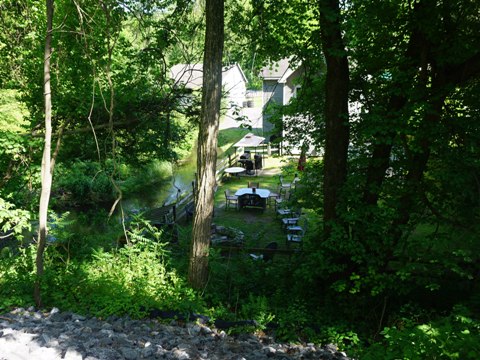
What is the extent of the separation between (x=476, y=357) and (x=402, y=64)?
4816 millimetres

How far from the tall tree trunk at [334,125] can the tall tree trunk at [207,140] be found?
182 centimetres

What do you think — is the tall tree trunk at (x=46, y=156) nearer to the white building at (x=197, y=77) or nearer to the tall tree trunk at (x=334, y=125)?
the white building at (x=197, y=77)

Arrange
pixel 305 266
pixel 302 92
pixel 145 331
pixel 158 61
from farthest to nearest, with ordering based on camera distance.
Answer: pixel 158 61
pixel 302 92
pixel 305 266
pixel 145 331

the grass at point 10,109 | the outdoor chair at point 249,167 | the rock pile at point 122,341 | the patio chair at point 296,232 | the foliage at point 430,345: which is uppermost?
the grass at point 10,109

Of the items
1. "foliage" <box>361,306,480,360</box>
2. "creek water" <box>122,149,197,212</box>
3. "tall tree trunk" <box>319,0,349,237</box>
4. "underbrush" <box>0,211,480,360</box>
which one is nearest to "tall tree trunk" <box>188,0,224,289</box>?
"underbrush" <box>0,211,480,360</box>

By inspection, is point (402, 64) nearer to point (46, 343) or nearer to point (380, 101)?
point (380, 101)

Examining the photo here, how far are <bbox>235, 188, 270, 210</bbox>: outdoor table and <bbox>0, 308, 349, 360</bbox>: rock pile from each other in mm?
10218

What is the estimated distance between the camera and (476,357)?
307 cm

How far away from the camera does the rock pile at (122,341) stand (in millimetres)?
3857

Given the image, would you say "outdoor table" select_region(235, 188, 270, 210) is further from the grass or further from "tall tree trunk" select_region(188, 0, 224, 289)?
"tall tree trunk" select_region(188, 0, 224, 289)

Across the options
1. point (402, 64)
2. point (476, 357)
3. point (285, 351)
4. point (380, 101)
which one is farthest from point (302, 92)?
point (476, 357)

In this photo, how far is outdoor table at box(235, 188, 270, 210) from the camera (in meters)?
15.4

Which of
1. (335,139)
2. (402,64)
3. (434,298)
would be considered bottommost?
(434,298)

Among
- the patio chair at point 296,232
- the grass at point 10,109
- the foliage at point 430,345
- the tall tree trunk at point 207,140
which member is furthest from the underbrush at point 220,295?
the grass at point 10,109
